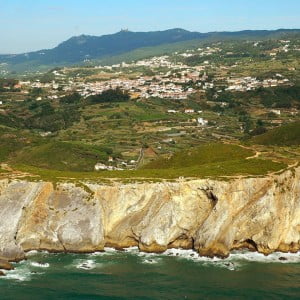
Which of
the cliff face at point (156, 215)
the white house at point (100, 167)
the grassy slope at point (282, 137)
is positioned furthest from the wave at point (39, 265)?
the grassy slope at point (282, 137)

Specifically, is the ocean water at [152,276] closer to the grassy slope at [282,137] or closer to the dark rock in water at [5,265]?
the dark rock in water at [5,265]

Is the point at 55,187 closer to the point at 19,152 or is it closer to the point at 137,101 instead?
the point at 19,152

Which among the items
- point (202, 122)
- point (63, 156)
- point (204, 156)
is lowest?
point (63, 156)

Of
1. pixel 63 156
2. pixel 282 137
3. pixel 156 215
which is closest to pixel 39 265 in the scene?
pixel 156 215

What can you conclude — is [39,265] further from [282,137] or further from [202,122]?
[202,122]

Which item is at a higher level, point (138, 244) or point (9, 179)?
point (9, 179)

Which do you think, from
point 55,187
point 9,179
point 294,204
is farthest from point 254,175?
point 9,179

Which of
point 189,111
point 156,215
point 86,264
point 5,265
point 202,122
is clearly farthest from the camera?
point 189,111
